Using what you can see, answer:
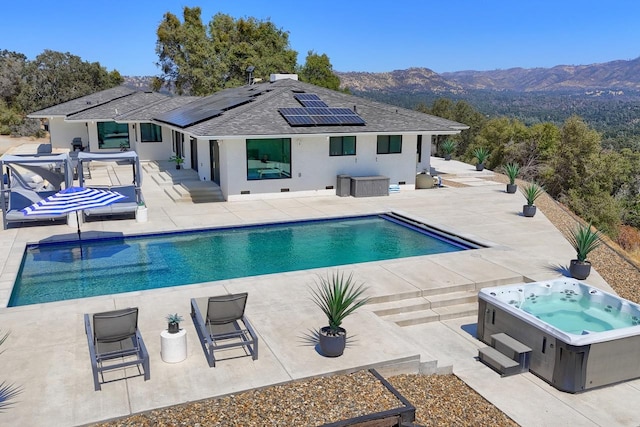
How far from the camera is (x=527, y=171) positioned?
38000mm

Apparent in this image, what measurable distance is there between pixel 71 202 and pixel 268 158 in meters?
9.07

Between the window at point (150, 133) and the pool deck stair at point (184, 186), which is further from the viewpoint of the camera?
the window at point (150, 133)

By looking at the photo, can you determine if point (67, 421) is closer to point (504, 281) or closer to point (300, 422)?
point (300, 422)

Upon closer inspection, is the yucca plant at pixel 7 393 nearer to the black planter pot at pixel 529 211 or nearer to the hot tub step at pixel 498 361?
the hot tub step at pixel 498 361

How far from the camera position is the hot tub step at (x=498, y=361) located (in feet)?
27.7

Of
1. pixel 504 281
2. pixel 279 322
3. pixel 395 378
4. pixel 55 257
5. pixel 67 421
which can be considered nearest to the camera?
pixel 67 421

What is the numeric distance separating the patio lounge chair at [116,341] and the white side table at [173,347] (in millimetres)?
327

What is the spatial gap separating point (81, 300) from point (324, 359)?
5339 millimetres

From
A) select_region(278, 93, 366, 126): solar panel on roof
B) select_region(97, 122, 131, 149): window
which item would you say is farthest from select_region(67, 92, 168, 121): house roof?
select_region(278, 93, 366, 126): solar panel on roof

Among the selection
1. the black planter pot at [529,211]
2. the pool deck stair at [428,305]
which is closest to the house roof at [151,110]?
the black planter pot at [529,211]

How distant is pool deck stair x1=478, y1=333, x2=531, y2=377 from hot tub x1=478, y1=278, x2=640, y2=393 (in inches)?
5.2

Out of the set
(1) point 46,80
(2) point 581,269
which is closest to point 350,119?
(2) point 581,269

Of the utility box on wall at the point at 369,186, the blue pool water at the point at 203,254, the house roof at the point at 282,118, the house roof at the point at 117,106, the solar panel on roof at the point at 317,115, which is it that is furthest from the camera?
the house roof at the point at 117,106

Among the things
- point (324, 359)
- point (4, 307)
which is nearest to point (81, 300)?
point (4, 307)
